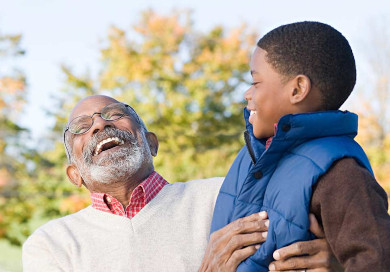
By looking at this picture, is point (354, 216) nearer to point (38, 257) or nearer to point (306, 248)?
point (306, 248)

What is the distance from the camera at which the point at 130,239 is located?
260 cm

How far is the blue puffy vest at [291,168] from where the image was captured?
1.79m

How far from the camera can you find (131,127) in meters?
2.84

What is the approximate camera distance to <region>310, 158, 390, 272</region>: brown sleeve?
164cm

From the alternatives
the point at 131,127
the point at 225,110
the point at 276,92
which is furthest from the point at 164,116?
the point at 276,92

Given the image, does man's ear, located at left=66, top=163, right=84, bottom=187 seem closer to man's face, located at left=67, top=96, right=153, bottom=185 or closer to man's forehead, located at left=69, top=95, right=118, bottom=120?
man's face, located at left=67, top=96, right=153, bottom=185

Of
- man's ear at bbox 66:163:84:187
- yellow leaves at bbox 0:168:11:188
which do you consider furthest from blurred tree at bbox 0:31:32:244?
man's ear at bbox 66:163:84:187

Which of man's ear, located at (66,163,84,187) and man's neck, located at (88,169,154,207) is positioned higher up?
man's ear, located at (66,163,84,187)

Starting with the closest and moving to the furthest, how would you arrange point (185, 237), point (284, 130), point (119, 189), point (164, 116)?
point (284, 130)
point (185, 237)
point (119, 189)
point (164, 116)

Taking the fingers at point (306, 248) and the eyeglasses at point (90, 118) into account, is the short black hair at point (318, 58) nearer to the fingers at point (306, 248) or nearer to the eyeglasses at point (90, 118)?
the fingers at point (306, 248)

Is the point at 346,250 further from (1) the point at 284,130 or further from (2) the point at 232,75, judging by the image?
(2) the point at 232,75

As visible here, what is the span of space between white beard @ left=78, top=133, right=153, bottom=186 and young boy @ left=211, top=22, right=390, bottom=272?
79 cm

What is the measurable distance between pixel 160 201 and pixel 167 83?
36.3 feet

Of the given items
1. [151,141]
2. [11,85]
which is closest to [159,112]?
[11,85]
